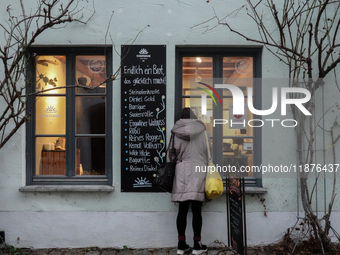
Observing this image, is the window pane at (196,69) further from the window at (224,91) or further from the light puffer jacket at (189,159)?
the light puffer jacket at (189,159)

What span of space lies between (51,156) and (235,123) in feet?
9.41

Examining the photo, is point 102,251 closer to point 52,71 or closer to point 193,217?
point 193,217

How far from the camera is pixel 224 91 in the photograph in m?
5.03

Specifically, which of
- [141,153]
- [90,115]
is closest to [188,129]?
[141,153]

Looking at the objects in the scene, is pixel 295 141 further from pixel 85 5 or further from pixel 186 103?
pixel 85 5

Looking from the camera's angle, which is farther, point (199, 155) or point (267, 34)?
point (267, 34)

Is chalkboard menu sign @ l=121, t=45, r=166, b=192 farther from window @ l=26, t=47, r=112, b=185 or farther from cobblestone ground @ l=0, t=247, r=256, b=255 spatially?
cobblestone ground @ l=0, t=247, r=256, b=255

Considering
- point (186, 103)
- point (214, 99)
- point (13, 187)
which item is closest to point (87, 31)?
point (186, 103)

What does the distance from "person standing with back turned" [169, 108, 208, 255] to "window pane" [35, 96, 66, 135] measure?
1.81 m

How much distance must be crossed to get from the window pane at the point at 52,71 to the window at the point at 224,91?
177cm

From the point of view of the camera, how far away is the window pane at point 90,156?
500 centimetres

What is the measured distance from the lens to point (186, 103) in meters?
4.98

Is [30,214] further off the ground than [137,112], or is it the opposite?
[137,112]

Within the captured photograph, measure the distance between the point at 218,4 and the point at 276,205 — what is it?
307 centimetres
